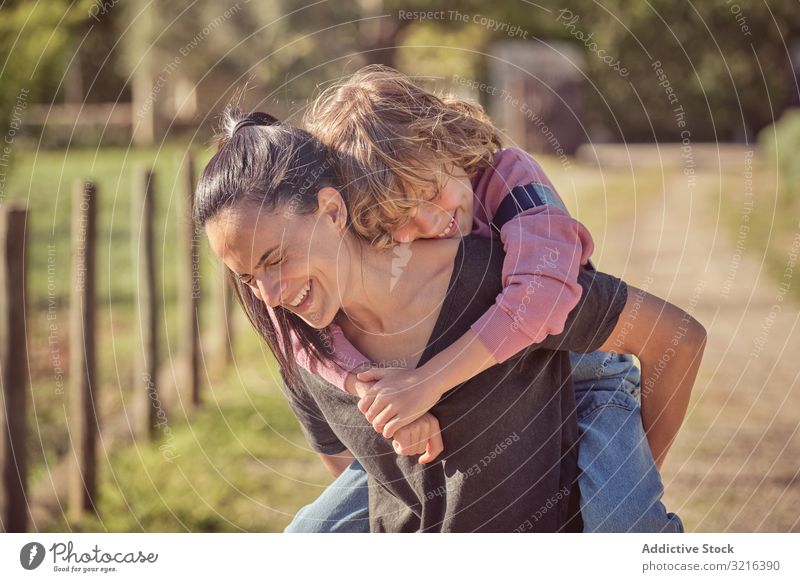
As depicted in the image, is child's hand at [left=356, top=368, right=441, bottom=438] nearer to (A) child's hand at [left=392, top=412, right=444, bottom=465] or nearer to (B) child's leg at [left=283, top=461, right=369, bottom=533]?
(A) child's hand at [left=392, top=412, right=444, bottom=465]

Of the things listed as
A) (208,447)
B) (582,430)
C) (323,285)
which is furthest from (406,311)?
(208,447)

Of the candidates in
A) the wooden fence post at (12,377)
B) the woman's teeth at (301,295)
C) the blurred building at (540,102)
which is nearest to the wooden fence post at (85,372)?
the wooden fence post at (12,377)

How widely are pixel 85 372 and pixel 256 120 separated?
7.30ft

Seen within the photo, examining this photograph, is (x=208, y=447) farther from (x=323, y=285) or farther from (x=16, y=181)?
(x=16, y=181)

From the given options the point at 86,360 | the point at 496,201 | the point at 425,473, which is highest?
the point at 496,201

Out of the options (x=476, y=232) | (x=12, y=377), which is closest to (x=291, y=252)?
(x=476, y=232)

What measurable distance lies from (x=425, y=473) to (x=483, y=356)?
0.28 metres

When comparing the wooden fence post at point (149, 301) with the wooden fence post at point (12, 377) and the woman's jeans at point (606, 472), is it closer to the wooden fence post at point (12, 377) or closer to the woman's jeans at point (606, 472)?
the wooden fence post at point (12, 377)

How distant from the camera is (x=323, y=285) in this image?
1.71 meters

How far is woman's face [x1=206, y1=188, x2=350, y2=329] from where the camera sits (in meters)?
1.66

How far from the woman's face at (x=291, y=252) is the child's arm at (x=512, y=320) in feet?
0.53

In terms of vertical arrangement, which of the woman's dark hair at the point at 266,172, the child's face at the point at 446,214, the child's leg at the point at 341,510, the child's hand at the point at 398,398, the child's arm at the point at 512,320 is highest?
the woman's dark hair at the point at 266,172
